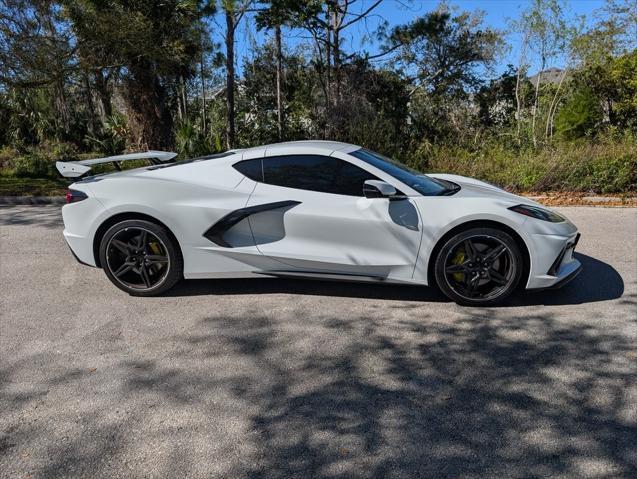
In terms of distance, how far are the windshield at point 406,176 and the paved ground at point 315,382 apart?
95 cm

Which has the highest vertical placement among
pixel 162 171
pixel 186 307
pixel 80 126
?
pixel 80 126

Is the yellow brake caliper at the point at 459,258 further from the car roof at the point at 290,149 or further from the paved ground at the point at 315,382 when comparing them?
the car roof at the point at 290,149

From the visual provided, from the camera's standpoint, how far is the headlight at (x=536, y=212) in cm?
427

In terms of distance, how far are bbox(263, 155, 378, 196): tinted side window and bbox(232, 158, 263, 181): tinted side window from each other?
5 cm

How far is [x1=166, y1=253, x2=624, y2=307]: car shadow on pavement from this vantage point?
14.9 feet

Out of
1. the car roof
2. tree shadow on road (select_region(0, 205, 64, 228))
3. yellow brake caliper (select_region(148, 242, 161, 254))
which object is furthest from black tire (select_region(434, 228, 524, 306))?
tree shadow on road (select_region(0, 205, 64, 228))

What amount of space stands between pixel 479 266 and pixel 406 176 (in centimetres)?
105

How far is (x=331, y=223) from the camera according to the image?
4.31 meters

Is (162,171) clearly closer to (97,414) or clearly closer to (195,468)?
(97,414)

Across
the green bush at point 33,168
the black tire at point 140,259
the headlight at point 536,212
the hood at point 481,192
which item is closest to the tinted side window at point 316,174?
the hood at point 481,192

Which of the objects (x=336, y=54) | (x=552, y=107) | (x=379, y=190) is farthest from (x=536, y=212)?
(x=552, y=107)

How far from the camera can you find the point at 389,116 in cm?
1511

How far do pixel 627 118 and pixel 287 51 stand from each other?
1147 cm

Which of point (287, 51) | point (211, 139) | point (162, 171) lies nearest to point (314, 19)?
point (287, 51)
